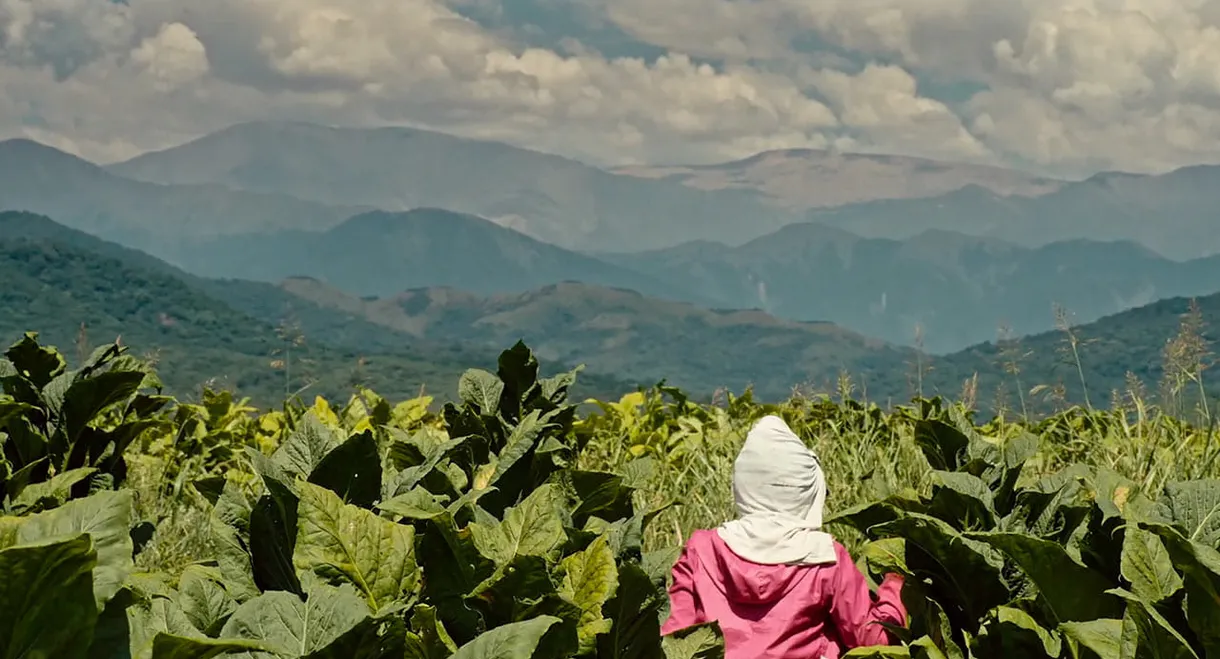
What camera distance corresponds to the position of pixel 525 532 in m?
2.16

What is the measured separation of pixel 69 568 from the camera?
1362 mm

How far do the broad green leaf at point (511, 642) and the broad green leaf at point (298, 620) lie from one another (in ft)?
0.56

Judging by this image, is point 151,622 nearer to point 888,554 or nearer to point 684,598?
point 888,554

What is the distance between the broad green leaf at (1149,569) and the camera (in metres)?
2.04

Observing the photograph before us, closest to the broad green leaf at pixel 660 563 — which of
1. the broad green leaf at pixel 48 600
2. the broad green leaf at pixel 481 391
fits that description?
the broad green leaf at pixel 481 391

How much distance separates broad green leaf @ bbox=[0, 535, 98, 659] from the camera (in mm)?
1336

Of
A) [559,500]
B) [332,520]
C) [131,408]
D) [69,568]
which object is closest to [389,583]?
[332,520]

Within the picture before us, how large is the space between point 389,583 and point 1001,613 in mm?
1307

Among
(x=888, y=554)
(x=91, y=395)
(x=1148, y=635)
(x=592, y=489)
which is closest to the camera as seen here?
(x=1148, y=635)

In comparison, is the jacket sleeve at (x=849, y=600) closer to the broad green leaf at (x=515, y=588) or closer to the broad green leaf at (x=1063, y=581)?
the broad green leaf at (x=1063, y=581)

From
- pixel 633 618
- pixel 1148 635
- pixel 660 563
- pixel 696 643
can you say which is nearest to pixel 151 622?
pixel 633 618

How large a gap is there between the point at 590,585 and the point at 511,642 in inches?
17.8

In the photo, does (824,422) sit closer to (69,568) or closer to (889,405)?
(889,405)

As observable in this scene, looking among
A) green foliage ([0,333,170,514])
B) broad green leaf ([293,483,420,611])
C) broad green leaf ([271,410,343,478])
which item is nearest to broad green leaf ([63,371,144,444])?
green foliage ([0,333,170,514])
